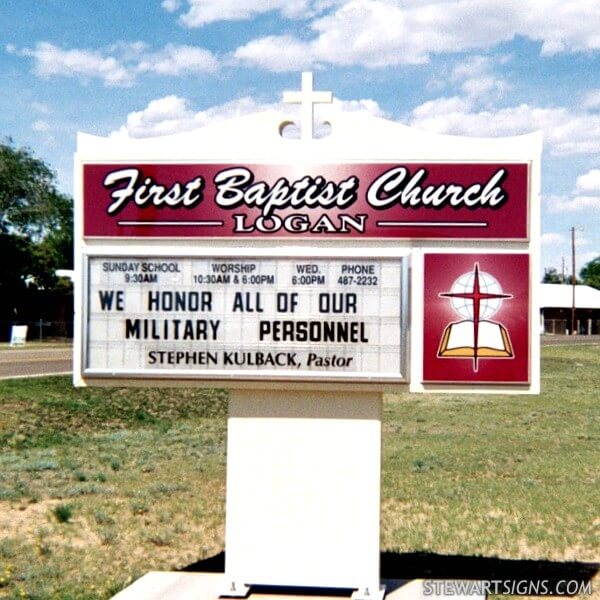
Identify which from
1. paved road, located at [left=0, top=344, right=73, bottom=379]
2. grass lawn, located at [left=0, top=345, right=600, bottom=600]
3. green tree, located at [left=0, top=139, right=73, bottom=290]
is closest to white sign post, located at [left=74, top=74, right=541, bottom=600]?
grass lawn, located at [left=0, top=345, right=600, bottom=600]

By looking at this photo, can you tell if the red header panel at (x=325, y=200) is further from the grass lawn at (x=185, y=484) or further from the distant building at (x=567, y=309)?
the distant building at (x=567, y=309)

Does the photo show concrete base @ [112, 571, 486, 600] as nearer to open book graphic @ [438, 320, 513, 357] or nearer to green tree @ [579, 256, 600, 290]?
open book graphic @ [438, 320, 513, 357]

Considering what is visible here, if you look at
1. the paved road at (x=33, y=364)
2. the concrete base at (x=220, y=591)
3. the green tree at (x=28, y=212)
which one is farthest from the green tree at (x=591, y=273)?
the concrete base at (x=220, y=591)

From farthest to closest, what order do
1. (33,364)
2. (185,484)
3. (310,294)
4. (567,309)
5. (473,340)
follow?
1. (567,309)
2. (33,364)
3. (185,484)
4. (310,294)
5. (473,340)

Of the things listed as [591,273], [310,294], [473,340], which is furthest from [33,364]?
[591,273]

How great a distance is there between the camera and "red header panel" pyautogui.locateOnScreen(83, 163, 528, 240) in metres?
9.03

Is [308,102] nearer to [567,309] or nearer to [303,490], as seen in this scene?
[303,490]

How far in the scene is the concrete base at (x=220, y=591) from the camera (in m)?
9.09

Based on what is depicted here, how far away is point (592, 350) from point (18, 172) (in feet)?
118

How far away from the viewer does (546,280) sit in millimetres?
155625

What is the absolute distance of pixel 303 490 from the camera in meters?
9.20

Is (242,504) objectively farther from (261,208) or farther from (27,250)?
(27,250)

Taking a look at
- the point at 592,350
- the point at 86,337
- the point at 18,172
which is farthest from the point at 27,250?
the point at 86,337

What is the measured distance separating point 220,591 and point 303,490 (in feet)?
3.88
